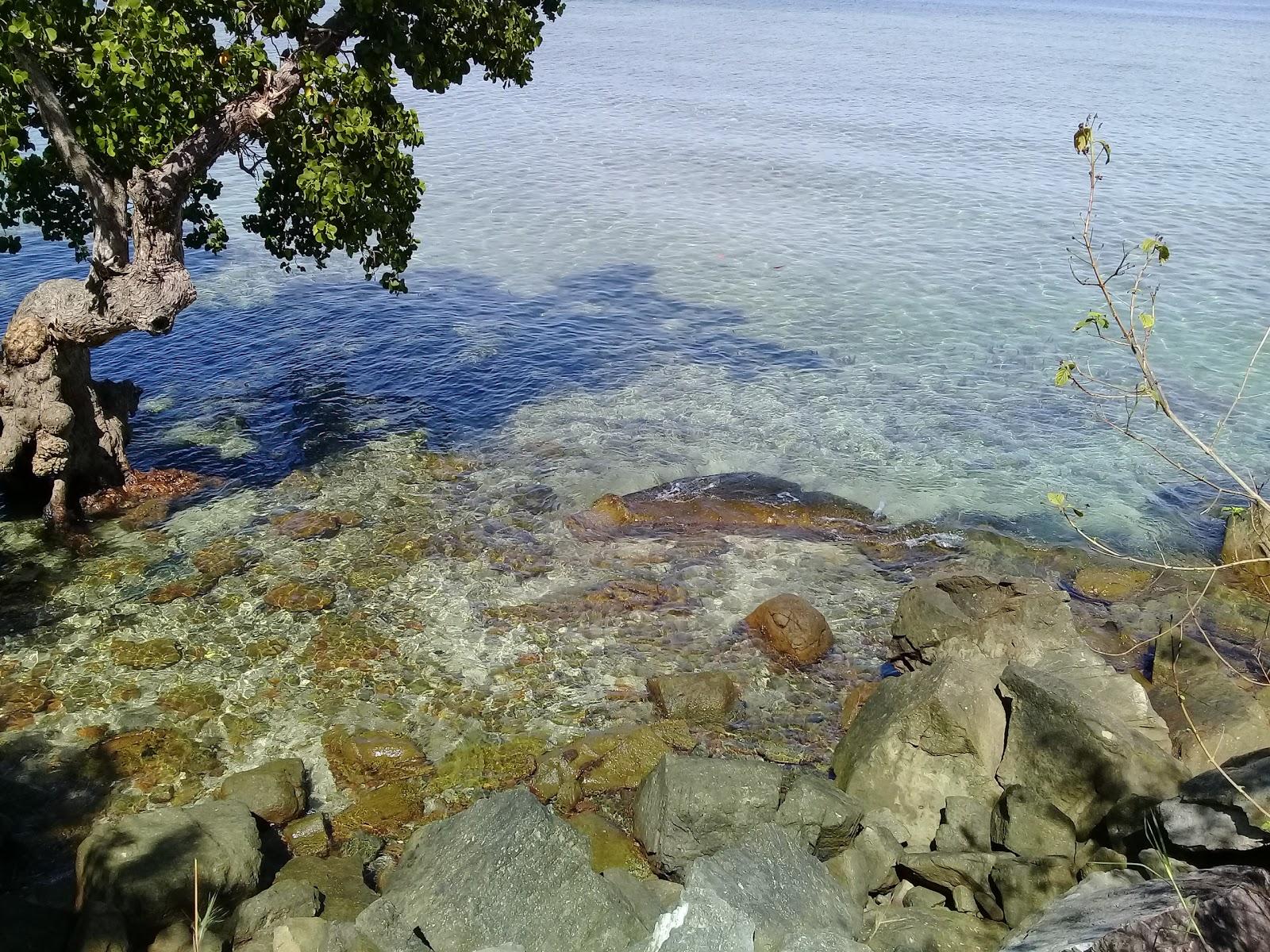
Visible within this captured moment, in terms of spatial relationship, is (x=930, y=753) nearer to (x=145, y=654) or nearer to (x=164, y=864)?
(x=164, y=864)

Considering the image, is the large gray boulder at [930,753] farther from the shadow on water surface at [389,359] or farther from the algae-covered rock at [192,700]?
the shadow on water surface at [389,359]

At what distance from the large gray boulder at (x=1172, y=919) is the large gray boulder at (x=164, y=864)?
7.00m

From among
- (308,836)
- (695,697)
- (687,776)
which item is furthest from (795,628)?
(308,836)

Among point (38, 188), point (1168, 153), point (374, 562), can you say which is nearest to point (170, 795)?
point (374, 562)

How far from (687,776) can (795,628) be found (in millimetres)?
4283

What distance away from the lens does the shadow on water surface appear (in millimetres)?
20312

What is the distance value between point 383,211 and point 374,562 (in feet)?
20.0

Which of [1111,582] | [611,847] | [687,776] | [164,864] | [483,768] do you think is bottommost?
[1111,582]

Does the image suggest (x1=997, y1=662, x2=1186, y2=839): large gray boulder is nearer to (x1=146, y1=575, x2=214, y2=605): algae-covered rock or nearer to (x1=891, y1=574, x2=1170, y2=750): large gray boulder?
(x1=891, y1=574, x2=1170, y2=750): large gray boulder

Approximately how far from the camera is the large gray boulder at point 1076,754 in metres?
9.66

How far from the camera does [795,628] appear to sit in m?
13.9

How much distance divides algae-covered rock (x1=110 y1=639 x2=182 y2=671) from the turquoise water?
5471 mm

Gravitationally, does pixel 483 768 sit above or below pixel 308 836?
below

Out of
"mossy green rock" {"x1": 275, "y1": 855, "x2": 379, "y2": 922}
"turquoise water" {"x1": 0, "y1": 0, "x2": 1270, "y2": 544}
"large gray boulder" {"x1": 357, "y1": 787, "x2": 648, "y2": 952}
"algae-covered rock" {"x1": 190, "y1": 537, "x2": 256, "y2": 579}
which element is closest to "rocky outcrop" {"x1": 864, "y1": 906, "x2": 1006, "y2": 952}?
"large gray boulder" {"x1": 357, "y1": 787, "x2": 648, "y2": 952}
